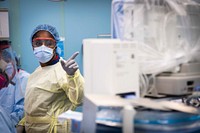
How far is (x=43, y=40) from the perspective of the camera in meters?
2.10

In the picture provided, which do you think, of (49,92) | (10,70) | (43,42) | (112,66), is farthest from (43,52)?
(112,66)

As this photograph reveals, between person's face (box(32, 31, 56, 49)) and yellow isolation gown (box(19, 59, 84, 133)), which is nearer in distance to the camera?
yellow isolation gown (box(19, 59, 84, 133))

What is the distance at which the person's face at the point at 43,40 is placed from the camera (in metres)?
2.09

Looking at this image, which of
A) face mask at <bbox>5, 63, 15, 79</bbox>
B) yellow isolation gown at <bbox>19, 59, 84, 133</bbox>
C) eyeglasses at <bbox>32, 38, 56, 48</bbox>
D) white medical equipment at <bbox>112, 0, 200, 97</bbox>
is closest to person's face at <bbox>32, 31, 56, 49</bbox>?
eyeglasses at <bbox>32, 38, 56, 48</bbox>

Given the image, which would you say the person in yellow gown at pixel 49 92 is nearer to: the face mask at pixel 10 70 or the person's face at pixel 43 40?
the person's face at pixel 43 40

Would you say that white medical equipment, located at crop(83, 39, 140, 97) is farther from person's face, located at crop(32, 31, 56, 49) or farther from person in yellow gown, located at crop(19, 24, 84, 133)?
person's face, located at crop(32, 31, 56, 49)

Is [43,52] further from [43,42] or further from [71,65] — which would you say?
[71,65]

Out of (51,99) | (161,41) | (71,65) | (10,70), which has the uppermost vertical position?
(161,41)

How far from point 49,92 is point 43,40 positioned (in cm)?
44

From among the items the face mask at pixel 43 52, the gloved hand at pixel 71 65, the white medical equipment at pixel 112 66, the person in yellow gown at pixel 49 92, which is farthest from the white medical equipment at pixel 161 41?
the face mask at pixel 43 52

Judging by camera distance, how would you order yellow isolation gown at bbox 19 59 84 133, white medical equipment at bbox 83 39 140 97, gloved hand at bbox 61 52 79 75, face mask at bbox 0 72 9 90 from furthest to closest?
face mask at bbox 0 72 9 90
yellow isolation gown at bbox 19 59 84 133
gloved hand at bbox 61 52 79 75
white medical equipment at bbox 83 39 140 97

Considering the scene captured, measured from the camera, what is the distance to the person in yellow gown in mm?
1964

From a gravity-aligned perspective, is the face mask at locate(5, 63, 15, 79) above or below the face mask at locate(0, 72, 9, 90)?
above

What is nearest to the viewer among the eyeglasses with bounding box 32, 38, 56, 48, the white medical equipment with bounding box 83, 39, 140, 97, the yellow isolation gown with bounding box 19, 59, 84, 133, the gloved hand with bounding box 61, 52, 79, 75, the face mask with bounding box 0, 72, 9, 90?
the white medical equipment with bounding box 83, 39, 140, 97
